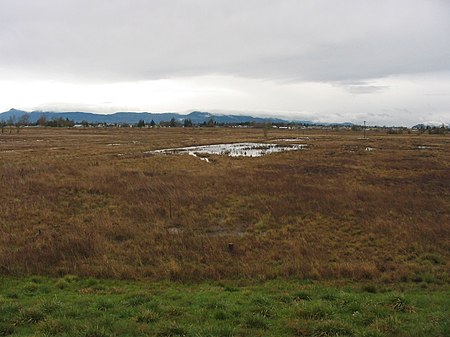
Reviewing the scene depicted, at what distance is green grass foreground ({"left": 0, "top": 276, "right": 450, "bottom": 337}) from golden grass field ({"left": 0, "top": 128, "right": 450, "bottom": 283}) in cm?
110

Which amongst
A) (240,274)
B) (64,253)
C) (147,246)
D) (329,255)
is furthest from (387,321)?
(64,253)

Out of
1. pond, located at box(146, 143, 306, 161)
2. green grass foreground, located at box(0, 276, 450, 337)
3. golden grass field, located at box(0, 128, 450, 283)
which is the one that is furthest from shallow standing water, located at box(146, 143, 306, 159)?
green grass foreground, located at box(0, 276, 450, 337)

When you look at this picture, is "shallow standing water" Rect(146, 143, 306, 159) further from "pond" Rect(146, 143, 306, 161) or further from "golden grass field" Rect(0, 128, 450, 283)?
"golden grass field" Rect(0, 128, 450, 283)

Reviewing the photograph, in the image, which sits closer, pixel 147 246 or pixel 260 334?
pixel 260 334

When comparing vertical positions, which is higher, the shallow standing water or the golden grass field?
the shallow standing water

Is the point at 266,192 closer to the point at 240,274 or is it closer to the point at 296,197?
the point at 296,197

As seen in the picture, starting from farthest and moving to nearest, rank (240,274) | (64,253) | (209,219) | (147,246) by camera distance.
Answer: (209,219) → (147,246) → (64,253) → (240,274)

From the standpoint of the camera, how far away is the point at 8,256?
12.2 m

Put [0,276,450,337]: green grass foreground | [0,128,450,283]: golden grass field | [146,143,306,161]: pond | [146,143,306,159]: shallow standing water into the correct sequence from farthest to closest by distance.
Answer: [146,143,306,159]: shallow standing water → [146,143,306,161]: pond → [0,128,450,283]: golden grass field → [0,276,450,337]: green grass foreground

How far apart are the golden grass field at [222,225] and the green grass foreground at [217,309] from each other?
1104mm

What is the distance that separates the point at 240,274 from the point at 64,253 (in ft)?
20.2

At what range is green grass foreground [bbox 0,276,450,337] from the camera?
280 inches

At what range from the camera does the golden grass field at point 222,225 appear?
12.0 meters

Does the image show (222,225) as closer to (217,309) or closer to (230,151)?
(217,309)
